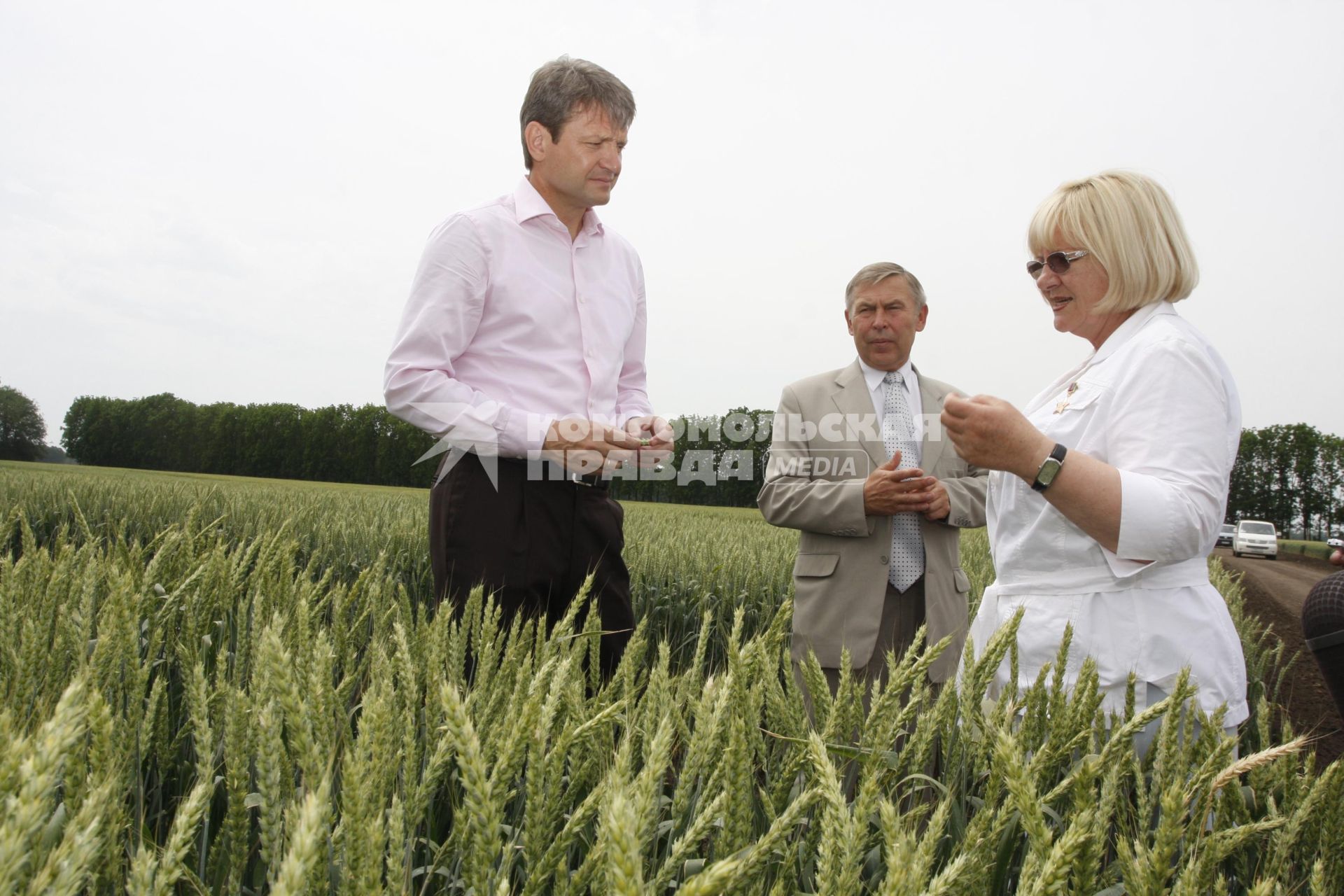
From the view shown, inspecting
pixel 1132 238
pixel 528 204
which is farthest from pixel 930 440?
pixel 528 204

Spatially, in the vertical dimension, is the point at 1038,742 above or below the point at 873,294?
below

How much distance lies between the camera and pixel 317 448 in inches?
2653

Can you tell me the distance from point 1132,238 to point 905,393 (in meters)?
1.54

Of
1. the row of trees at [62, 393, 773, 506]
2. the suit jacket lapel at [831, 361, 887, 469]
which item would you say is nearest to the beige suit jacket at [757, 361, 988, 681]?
the suit jacket lapel at [831, 361, 887, 469]

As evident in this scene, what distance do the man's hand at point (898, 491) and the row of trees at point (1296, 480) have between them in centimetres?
8076

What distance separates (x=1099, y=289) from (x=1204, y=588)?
25.3 inches

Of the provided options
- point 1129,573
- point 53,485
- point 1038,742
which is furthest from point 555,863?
point 53,485

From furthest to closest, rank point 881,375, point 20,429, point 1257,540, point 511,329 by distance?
point 20,429, point 1257,540, point 881,375, point 511,329

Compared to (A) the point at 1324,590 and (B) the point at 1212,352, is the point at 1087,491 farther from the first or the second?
(A) the point at 1324,590

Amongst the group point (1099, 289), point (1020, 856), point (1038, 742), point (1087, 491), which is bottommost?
point (1020, 856)

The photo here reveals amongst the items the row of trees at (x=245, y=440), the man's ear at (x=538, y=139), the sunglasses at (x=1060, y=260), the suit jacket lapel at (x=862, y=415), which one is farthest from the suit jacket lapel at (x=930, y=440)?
the row of trees at (x=245, y=440)

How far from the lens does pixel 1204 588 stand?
65.9 inches

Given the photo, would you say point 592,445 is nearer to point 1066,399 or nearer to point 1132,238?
point 1066,399

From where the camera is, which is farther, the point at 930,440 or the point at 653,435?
the point at 930,440
